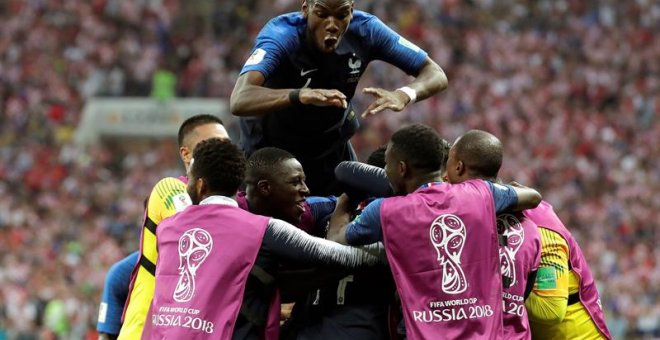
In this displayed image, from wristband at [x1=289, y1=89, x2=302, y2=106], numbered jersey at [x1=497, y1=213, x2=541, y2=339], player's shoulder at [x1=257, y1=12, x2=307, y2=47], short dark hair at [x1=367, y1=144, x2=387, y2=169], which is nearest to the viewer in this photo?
numbered jersey at [x1=497, y1=213, x2=541, y2=339]

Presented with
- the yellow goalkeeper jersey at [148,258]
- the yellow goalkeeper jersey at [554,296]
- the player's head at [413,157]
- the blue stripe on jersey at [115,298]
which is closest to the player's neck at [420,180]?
the player's head at [413,157]

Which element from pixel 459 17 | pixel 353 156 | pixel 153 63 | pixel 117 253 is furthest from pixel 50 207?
pixel 353 156

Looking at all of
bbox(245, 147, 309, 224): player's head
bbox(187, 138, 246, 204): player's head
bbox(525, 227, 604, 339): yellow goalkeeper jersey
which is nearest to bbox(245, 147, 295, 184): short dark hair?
bbox(245, 147, 309, 224): player's head

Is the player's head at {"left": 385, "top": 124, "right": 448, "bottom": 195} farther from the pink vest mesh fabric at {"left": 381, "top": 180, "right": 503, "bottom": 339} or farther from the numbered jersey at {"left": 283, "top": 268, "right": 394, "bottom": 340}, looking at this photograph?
the numbered jersey at {"left": 283, "top": 268, "right": 394, "bottom": 340}

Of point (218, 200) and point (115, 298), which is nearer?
point (218, 200)

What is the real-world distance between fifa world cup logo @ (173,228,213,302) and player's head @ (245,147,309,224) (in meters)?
0.42

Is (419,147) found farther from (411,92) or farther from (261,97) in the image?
(261,97)

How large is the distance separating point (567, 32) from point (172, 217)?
78.5 ft

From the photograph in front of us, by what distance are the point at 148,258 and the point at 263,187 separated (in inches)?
39.3

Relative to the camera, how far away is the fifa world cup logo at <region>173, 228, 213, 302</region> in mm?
5582

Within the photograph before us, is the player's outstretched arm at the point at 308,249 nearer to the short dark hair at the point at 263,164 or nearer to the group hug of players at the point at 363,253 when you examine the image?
the group hug of players at the point at 363,253

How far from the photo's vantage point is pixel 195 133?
23.6 feet

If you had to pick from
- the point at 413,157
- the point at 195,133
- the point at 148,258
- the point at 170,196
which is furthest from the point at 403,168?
the point at 195,133

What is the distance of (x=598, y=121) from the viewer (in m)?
25.2
